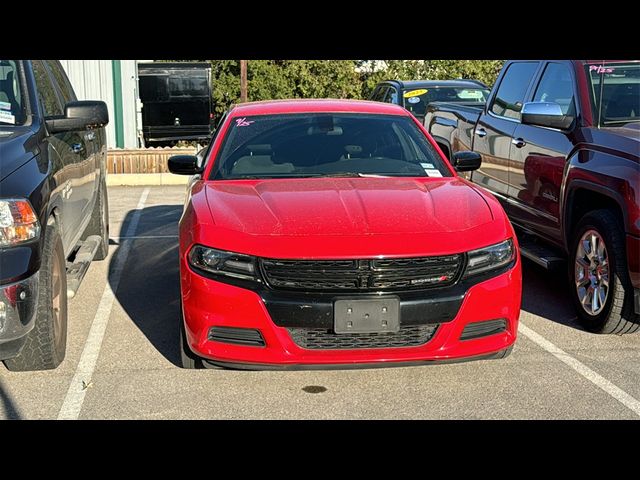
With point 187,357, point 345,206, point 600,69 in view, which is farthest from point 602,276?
point 187,357

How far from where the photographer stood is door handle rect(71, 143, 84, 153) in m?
6.43

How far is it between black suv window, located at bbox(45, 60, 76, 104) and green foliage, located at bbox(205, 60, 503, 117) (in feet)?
31.7

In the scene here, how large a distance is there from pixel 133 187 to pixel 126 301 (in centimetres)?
739

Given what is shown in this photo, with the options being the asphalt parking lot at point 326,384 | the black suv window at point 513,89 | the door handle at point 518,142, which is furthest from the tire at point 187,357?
the black suv window at point 513,89

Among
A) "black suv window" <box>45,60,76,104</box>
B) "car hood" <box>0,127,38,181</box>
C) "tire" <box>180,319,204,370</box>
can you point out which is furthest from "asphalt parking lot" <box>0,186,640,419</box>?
"black suv window" <box>45,60,76,104</box>

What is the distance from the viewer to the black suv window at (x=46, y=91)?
6086mm

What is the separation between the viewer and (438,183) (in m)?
5.51

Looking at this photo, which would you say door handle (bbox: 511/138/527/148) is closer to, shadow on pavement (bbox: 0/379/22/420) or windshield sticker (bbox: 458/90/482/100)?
shadow on pavement (bbox: 0/379/22/420)

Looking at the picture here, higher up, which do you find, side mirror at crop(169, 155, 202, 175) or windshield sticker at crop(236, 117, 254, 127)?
windshield sticker at crop(236, 117, 254, 127)

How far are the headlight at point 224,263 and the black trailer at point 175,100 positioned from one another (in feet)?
41.5
